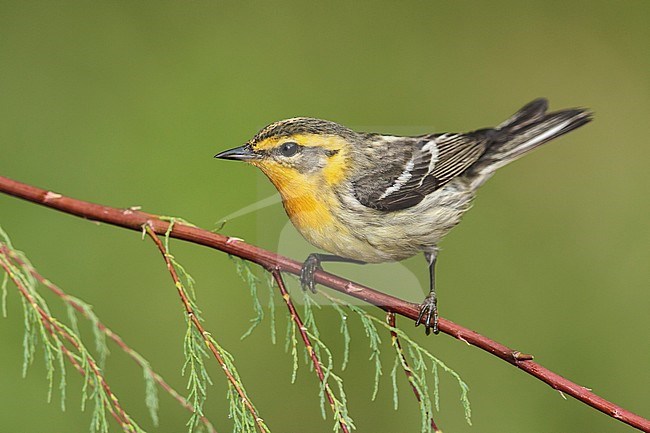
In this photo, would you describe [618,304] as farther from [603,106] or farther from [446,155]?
[446,155]

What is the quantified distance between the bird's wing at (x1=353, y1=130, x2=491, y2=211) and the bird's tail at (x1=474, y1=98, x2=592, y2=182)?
0.08 feet

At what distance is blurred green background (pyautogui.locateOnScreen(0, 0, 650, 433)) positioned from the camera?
2365mm

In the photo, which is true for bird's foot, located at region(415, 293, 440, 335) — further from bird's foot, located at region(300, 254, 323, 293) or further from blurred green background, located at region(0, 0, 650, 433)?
blurred green background, located at region(0, 0, 650, 433)

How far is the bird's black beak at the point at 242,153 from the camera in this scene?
1.22m

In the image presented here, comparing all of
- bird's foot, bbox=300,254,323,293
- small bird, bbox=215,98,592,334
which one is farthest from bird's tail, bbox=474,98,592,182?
bird's foot, bbox=300,254,323,293

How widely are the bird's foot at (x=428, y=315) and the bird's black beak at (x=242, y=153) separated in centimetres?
32

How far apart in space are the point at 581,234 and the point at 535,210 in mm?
167

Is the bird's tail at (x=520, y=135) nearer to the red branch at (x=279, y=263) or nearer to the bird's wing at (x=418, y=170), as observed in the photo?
the bird's wing at (x=418, y=170)

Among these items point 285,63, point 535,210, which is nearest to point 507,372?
point 535,210

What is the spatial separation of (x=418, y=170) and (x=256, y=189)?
1.58 feet

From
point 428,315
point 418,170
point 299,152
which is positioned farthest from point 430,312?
point 418,170

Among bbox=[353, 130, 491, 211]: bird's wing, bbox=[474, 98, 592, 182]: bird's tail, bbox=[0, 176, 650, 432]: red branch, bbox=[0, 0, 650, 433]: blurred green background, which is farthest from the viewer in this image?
bbox=[0, 0, 650, 433]: blurred green background

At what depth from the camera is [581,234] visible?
9.49ft

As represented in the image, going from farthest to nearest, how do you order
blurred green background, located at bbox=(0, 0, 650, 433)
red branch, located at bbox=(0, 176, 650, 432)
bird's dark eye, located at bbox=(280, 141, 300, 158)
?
blurred green background, located at bbox=(0, 0, 650, 433) → bird's dark eye, located at bbox=(280, 141, 300, 158) → red branch, located at bbox=(0, 176, 650, 432)
